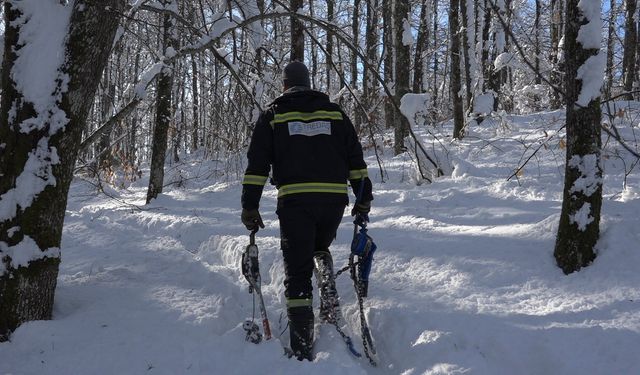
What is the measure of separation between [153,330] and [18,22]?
225 cm

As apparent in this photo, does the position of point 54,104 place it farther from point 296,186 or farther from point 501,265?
point 501,265

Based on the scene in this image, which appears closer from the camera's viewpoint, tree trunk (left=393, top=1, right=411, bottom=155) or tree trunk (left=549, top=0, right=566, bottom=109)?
tree trunk (left=549, top=0, right=566, bottom=109)

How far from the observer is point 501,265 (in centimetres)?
370

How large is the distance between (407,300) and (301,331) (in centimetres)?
88

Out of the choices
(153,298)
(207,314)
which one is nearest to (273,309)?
(207,314)

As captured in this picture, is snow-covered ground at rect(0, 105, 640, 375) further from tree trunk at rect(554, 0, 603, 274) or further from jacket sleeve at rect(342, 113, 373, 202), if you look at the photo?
jacket sleeve at rect(342, 113, 373, 202)

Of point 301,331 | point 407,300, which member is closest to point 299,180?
point 301,331

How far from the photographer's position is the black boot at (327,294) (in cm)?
339

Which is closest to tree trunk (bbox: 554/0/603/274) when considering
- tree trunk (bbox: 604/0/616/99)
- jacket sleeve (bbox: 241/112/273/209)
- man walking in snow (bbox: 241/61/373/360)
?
tree trunk (bbox: 604/0/616/99)

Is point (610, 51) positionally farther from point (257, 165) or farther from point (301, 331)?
point (301, 331)

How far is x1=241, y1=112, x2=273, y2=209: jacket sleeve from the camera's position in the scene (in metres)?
3.23

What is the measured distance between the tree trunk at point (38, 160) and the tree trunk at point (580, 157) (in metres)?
3.19

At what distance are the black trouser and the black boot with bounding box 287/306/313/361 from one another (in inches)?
3.8

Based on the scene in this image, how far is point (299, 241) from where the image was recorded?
3221mm
